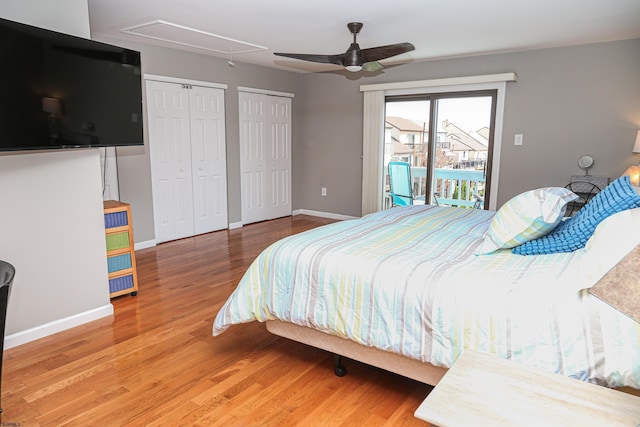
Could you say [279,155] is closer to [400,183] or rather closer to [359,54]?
[400,183]

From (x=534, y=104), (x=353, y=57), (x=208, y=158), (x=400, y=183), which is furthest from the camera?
(x=400, y=183)

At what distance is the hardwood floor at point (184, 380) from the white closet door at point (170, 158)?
1953mm

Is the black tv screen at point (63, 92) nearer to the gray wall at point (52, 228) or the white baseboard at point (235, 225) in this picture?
the gray wall at point (52, 228)

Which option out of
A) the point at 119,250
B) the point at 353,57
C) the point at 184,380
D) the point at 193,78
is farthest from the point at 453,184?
the point at 184,380

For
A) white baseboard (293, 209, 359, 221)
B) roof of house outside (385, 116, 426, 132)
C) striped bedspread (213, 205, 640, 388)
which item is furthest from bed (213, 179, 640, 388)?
white baseboard (293, 209, 359, 221)

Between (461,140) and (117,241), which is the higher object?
(461,140)

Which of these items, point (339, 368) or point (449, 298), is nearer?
point (449, 298)

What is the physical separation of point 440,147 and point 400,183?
0.71 m

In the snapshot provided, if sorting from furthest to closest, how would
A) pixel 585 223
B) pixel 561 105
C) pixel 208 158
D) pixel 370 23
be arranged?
pixel 208 158
pixel 561 105
pixel 370 23
pixel 585 223

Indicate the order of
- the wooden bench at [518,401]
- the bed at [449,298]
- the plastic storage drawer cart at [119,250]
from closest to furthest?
the wooden bench at [518,401]
the bed at [449,298]
the plastic storage drawer cart at [119,250]

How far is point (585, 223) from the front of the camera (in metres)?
2.07

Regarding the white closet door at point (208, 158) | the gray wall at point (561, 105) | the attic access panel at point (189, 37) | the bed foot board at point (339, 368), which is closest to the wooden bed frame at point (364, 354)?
the bed foot board at point (339, 368)

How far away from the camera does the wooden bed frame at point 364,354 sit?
6.46 ft

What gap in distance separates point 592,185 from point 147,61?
4925 millimetres
